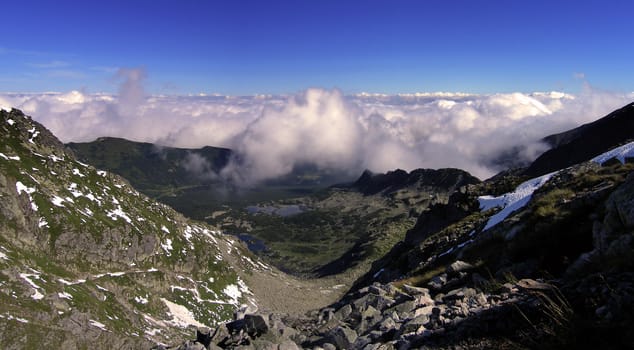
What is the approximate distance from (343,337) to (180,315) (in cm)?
17512

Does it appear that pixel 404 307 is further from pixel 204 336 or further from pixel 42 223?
pixel 42 223

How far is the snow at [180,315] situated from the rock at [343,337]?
158m

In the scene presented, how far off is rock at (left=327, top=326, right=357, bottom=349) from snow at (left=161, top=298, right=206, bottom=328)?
158m

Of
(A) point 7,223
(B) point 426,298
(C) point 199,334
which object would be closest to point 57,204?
(A) point 7,223

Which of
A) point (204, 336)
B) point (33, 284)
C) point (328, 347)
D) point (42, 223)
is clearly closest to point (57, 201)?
point (42, 223)

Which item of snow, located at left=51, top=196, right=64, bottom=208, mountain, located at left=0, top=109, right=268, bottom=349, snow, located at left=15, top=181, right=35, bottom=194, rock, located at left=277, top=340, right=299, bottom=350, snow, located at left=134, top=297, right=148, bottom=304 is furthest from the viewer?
snow, located at left=51, top=196, right=64, bottom=208

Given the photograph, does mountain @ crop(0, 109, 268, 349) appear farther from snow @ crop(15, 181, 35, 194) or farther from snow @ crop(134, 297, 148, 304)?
snow @ crop(134, 297, 148, 304)

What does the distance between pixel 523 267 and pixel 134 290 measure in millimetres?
184259

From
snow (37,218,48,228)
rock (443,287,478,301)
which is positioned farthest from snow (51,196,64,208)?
rock (443,287,478,301)

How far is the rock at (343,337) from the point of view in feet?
59.6

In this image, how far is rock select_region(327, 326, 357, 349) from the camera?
18172 mm

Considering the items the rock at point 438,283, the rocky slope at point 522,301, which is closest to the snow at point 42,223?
the rocky slope at point 522,301

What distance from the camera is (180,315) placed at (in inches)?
6801

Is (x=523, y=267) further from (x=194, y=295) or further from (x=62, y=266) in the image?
(x=194, y=295)
